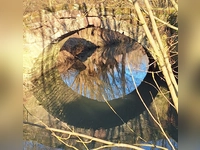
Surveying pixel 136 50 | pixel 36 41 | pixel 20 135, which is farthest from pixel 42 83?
pixel 20 135

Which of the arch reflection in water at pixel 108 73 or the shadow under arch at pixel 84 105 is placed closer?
the shadow under arch at pixel 84 105

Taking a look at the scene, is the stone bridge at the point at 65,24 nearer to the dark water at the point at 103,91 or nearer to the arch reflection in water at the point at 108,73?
the dark water at the point at 103,91

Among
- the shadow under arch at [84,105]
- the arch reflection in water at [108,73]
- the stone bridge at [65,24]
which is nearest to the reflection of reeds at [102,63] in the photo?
the arch reflection in water at [108,73]

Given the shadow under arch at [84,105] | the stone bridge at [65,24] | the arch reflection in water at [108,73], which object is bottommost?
the shadow under arch at [84,105]

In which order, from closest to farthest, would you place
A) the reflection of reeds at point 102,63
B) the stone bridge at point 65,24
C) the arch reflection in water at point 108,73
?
the stone bridge at point 65,24, the arch reflection in water at point 108,73, the reflection of reeds at point 102,63

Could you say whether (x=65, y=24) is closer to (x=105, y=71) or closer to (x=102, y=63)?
(x=105, y=71)

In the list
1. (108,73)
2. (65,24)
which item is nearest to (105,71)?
(108,73)

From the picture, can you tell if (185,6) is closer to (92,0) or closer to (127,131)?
(127,131)

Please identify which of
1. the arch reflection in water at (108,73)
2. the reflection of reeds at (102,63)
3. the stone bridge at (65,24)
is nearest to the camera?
the stone bridge at (65,24)
